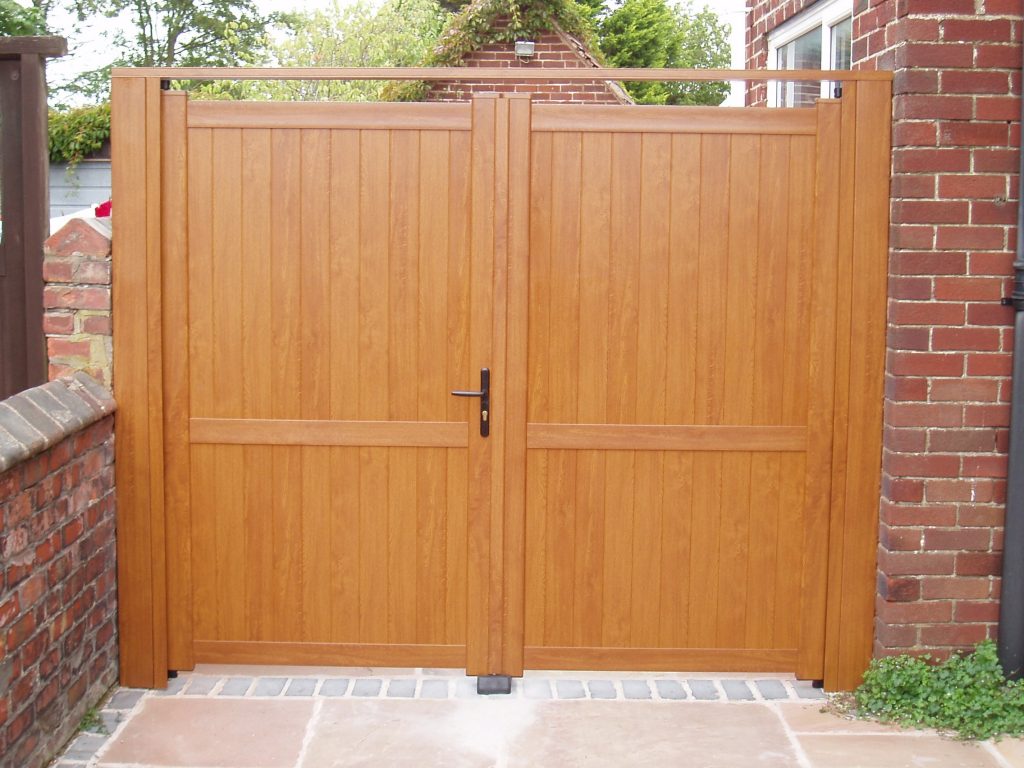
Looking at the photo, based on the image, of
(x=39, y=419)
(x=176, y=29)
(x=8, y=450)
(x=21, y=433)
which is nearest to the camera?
(x=8, y=450)

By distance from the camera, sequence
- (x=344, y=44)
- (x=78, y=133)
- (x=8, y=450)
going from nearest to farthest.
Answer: (x=8, y=450)
(x=78, y=133)
(x=344, y=44)

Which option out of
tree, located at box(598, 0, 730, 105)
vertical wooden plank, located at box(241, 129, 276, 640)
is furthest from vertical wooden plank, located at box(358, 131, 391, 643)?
tree, located at box(598, 0, 730, 105)

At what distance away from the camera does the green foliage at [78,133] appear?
12.1 m

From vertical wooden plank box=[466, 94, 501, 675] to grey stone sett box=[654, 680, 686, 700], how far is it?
598 mm

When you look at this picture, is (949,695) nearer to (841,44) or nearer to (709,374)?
(709,374)

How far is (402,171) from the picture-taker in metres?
4.04

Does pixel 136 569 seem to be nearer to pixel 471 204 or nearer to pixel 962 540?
pixel 471 204

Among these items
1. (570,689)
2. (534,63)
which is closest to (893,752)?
(570,689)

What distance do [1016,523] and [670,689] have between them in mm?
1321

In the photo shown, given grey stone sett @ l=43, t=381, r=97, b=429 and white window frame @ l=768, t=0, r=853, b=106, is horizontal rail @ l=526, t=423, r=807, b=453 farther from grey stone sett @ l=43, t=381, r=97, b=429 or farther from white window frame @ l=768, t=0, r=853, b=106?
white window frame @ l=768, t=0, r=853, b=106

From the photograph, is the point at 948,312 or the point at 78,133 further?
the point at 78,133

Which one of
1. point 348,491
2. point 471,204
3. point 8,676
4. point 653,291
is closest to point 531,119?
point 471,204

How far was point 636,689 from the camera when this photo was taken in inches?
164

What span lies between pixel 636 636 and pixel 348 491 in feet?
3.85
